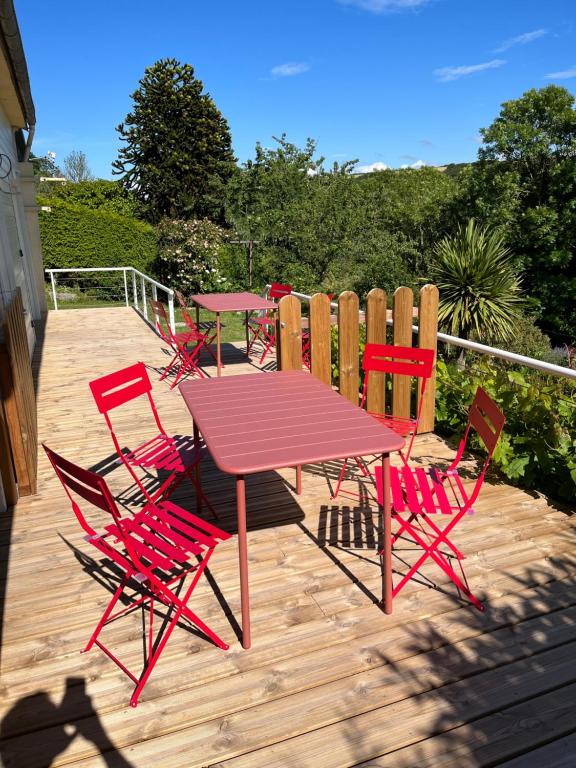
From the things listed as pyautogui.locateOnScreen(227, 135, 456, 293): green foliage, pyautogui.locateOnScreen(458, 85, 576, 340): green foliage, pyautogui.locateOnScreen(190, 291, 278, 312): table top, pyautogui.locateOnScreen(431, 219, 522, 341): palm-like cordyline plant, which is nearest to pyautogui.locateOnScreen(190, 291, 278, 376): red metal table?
pyautogui.locateOnScreen(190, 291, 278, 312): table top

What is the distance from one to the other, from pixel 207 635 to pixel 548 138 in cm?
2382

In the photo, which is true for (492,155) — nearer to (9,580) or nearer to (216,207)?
(216,207)

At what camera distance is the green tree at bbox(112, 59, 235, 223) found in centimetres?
2461

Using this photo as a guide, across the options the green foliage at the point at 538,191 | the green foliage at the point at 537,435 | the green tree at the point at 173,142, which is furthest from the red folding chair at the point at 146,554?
the green tree at the point at 173,142

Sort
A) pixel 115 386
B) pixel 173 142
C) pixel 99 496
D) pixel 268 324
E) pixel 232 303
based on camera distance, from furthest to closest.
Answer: pixel 173 142 < pixel 268 324 < pixel 232 303 < pixel 115 386 < pixel 99 496

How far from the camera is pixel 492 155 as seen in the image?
22.3m

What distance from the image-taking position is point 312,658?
2.32 m

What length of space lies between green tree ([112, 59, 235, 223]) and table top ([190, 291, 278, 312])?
17.3m

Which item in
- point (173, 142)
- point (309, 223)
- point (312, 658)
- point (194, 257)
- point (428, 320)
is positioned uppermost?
point (173, 142)

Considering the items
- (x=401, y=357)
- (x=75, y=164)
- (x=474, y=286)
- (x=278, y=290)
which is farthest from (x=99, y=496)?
(x=75, y=164)

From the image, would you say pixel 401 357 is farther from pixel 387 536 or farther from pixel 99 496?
pixel 99 496

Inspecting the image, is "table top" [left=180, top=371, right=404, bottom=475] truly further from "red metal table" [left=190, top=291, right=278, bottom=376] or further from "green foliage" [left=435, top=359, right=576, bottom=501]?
"red metal table" [left=190, top=291, right=278, bottom=376]

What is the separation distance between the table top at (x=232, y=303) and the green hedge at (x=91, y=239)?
10.5 metres

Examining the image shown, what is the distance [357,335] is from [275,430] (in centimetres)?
Answer: 219
